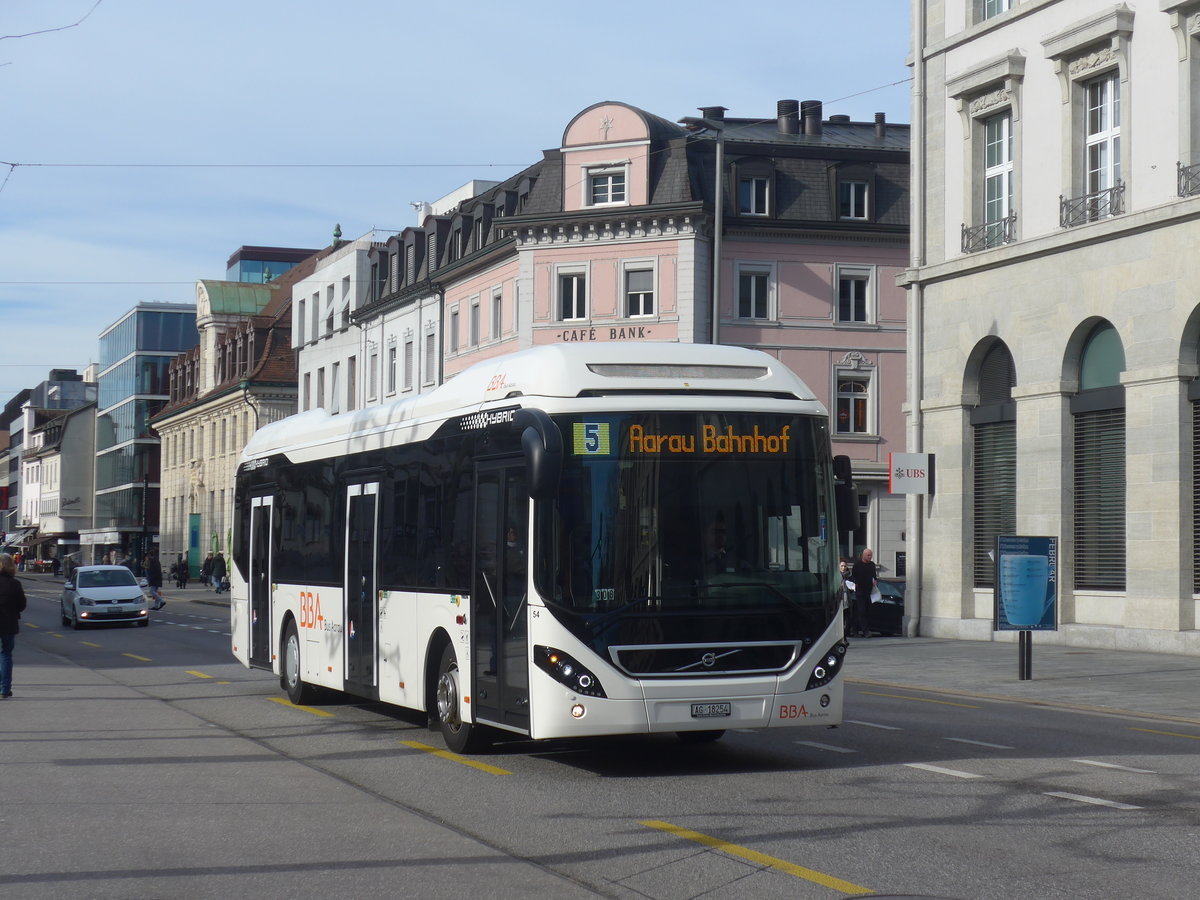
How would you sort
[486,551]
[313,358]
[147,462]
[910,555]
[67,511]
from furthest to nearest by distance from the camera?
[67,511], [147,462], [313,358], [910,555], [486,551]

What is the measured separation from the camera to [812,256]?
49.7 meters

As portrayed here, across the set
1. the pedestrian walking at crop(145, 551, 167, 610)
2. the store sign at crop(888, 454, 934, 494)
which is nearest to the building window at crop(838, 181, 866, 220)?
the store sign at crop(888, 454, 934, 494)

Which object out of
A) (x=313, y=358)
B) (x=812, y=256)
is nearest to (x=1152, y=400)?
(x=812, y=256)

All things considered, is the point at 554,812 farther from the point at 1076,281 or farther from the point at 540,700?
the point at 1076,281

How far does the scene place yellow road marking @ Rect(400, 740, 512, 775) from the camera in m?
11.8

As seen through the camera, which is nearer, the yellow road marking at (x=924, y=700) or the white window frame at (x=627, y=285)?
the yellow road marking at (x=924, y=700)

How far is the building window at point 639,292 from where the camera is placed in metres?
48.9

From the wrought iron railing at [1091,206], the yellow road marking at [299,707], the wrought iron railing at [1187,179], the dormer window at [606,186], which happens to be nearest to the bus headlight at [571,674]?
the yellow road marking at [299,707]

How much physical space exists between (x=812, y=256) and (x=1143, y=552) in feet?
81.4

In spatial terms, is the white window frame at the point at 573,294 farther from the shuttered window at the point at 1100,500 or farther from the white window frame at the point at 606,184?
the shuttered window at the point at 1100,500

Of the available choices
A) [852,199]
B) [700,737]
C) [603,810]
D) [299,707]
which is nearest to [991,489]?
[299,707]

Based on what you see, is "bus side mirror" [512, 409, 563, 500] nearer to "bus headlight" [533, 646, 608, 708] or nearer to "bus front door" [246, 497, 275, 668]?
"bus headlight" [533, 646, 608, 708]

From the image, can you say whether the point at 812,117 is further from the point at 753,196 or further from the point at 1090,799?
the point at 1090,799

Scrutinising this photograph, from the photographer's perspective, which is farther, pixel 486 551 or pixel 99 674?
pixel 99 674
